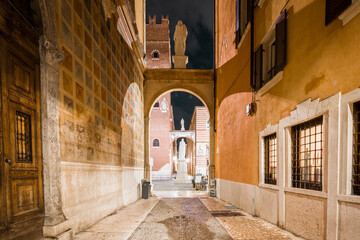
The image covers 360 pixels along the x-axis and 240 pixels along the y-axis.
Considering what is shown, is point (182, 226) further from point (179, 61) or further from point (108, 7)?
point (179, 61)

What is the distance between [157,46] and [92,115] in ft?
81.8

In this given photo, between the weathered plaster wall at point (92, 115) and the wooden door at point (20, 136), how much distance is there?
0.40 metres

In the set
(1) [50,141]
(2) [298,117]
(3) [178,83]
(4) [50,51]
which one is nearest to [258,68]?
(2) [298,117]

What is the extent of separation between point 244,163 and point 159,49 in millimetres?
24470

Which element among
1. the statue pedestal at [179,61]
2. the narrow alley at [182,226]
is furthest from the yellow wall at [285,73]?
the statue pedestal at [179,61]

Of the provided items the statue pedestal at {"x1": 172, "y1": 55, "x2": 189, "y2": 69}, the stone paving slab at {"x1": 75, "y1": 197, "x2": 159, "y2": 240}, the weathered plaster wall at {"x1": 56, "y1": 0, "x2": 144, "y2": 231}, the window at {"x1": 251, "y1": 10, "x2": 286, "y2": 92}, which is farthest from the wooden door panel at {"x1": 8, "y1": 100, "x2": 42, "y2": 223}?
the statue pedestal at {"x1": 172, "y1": 55, "x2": 189, "y2": 69}

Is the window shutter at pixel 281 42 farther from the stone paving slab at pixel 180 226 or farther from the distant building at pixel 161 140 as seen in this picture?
the distant building at pixel 161 140

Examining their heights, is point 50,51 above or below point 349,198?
above

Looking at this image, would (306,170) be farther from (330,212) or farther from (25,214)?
(25,214)

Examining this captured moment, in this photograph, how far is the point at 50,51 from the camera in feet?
11.2

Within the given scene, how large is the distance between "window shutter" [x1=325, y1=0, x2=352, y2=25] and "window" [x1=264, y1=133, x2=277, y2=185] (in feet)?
8.92

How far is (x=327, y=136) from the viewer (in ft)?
10.4

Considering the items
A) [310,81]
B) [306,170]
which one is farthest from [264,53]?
[306,170]

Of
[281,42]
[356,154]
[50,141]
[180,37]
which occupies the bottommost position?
[356,154]
